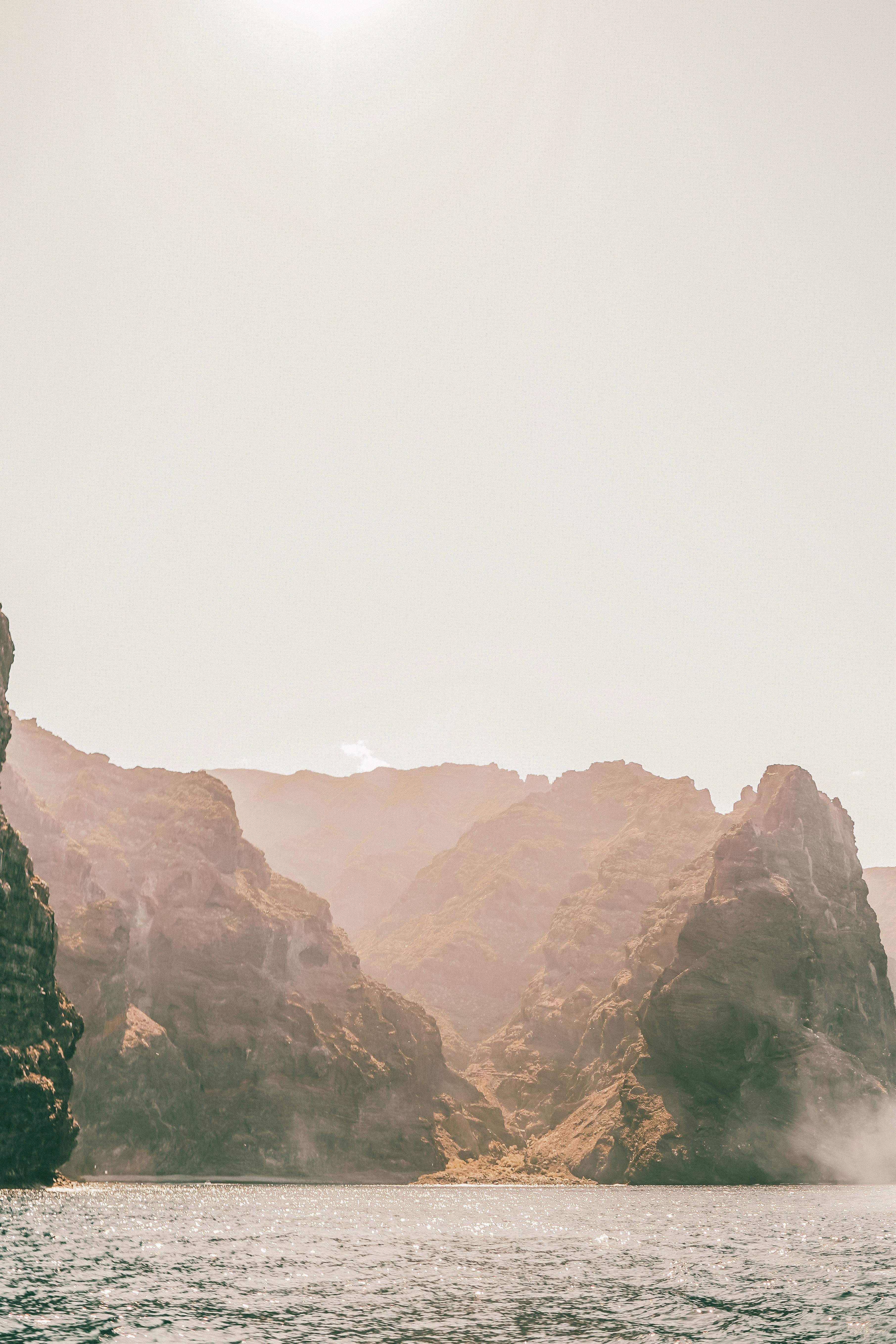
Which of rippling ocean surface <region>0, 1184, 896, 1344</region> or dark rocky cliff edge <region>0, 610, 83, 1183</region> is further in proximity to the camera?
dark rocky cliff edge <region>0, 610, 83, 1183</region>

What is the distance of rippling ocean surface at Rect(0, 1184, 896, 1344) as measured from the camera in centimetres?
3997

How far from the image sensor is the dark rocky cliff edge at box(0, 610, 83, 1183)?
105 m

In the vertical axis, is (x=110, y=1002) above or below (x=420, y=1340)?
above

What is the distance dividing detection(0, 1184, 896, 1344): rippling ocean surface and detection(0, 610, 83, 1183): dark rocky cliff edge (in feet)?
18.7

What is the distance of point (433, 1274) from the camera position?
187ft

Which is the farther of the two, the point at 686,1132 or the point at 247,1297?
the point at 686,1132

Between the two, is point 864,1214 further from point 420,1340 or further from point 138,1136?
point 138,1136

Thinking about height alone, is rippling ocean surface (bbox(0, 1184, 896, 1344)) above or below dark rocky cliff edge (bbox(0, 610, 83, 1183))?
below

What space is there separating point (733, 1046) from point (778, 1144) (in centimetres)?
1814

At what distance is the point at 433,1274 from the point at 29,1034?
69590mm

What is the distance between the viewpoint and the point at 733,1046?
196875mm

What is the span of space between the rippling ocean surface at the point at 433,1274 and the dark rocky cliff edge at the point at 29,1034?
5.69 m

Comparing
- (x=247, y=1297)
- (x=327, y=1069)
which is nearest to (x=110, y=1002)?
(x=327, y=1069)

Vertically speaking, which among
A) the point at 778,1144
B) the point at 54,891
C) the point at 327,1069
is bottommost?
the point at 778,1144
